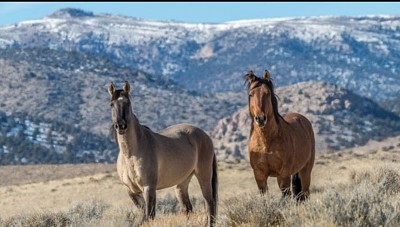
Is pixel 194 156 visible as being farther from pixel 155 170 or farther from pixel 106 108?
pixel 106 108

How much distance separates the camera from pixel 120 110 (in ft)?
36.0

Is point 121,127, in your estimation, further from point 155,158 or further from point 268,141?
point 268,141

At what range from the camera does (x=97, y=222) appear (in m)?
11.1

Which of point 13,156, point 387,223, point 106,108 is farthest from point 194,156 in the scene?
point 106,108

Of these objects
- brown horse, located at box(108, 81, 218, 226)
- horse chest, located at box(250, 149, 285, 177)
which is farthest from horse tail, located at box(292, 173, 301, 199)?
horse chest, located at box(250, 149, 285, 177)

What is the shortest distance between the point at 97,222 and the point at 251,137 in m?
2.69

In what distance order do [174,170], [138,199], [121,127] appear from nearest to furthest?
[121,127] → [138,199] → [174,170]

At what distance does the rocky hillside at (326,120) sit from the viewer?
91.4 m

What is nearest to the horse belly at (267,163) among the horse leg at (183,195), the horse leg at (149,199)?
the horse leg at (149,199)

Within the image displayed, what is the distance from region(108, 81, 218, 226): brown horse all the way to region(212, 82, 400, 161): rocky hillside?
7012 centimetres

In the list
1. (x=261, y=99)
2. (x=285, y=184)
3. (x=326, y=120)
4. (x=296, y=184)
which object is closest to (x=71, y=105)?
(x=326, y=120)

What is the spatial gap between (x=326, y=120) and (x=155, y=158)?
8932 cm

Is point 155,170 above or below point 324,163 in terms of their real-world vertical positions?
above

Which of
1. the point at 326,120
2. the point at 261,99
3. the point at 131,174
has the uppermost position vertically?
the point at 261,99
